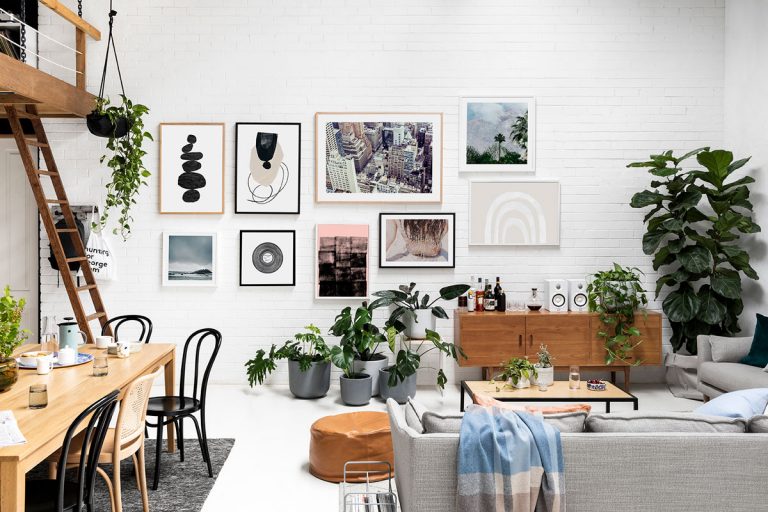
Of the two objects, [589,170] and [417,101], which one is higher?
[417,101]

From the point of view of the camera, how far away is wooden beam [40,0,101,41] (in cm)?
576

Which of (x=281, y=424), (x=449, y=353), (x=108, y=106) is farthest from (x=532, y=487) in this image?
(x=108, y=106)

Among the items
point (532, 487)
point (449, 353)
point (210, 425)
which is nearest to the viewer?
point (532, 487)

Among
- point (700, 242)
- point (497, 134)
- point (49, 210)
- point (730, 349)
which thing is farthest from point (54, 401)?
point (700, 242)

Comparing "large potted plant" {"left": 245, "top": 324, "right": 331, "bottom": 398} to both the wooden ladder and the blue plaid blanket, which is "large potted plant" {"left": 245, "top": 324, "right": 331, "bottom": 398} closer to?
the wooden ladder

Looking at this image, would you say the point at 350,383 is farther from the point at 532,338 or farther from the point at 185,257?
the point at 185,257

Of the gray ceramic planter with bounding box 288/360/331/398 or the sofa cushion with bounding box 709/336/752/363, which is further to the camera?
the gray ceramic planter with bounding box 288/360/331/398

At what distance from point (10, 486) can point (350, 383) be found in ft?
12.7

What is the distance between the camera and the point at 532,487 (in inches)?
104

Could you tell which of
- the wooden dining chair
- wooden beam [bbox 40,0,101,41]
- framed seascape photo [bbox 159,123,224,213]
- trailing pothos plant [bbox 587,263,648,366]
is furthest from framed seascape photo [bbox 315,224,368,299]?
the wooden dining chair

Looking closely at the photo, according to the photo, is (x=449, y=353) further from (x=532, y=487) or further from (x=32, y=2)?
(x=32, y=2)

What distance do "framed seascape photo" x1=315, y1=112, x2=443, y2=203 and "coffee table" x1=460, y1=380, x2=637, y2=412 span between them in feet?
7.59

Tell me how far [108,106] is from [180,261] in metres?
1.69

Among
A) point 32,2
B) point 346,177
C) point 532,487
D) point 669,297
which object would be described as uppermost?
point 32,2
